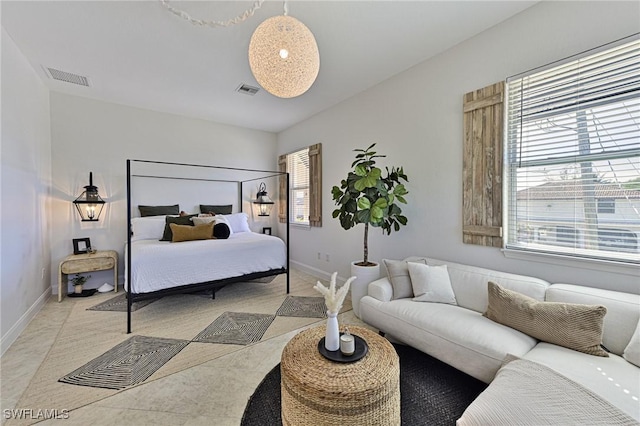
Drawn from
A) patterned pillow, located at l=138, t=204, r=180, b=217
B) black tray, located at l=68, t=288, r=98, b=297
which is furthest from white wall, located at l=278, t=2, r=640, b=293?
black tray, located at l=68, t=288, r=98, b=297

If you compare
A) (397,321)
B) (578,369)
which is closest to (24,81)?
(397,321)

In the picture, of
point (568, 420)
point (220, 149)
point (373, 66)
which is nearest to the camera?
point (568, 420)

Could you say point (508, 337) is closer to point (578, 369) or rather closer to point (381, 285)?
point (578, 369)

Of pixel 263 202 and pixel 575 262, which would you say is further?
pixel 263 202

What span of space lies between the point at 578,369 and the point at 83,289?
216 inches

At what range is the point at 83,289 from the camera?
389 centimetres

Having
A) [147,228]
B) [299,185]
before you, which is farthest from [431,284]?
[147,228]

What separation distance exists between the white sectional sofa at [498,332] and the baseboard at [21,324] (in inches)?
126

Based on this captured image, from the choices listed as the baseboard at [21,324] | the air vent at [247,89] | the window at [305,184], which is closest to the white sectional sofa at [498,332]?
the window at [305,184]

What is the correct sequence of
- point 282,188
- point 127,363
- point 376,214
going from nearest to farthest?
point 127,363 → point 376,214 → point 282,188

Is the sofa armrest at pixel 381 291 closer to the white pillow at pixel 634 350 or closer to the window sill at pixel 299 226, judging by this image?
the white pillow at pixel 634 350

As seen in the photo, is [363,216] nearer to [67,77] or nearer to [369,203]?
[369,203]

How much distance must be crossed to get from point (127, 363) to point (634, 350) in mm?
3359

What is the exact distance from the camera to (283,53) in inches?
61.1
